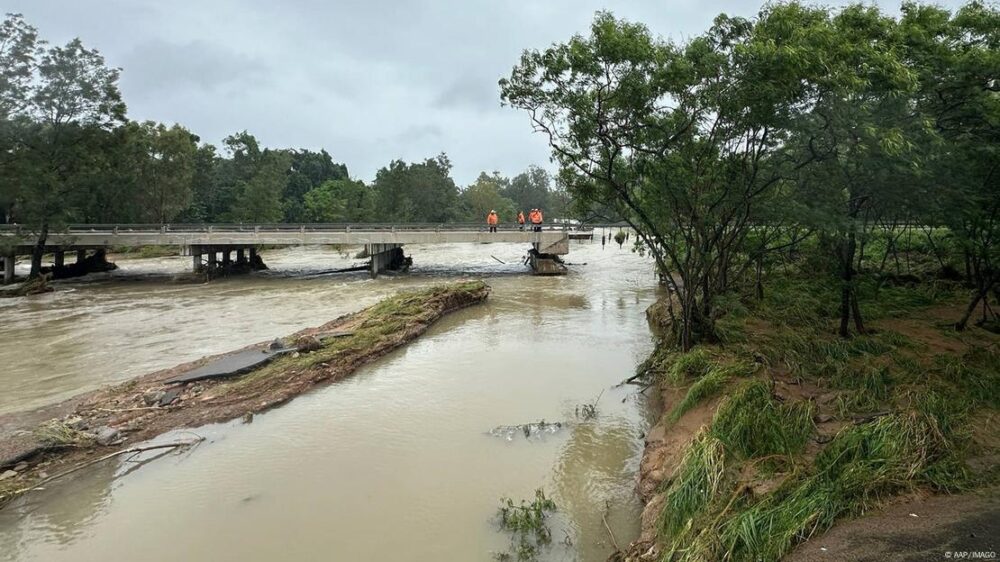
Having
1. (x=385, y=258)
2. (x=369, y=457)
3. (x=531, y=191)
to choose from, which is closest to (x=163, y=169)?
(x=385, y=258)

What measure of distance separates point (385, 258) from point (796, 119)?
27.6m

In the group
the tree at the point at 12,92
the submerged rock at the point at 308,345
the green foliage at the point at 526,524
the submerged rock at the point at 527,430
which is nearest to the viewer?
the green foliage at the point at 526,524

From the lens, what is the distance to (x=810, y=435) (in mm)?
6277

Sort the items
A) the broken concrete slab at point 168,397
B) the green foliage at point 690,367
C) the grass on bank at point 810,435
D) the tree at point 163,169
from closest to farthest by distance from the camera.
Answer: the grass on bank at point 810,435
the green foliage at point 690,367
the broken concrete slab at point 168,397
the tree at point 163,169

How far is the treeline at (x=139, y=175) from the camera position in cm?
2686

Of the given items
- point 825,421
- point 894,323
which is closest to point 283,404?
point 825,421

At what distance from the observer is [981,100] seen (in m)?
8.36

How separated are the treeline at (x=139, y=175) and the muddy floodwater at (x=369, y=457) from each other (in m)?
5.31

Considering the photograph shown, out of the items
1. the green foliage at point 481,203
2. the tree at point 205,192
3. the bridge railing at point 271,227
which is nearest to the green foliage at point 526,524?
the bridge railing at point 271,227

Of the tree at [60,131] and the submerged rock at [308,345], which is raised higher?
the tree at [60,131]

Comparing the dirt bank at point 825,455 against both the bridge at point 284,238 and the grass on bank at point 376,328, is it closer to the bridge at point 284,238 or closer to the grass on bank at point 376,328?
the grass on bank at point 376,328

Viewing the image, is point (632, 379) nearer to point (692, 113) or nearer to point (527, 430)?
point (527, 430)

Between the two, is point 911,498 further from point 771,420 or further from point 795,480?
point 771,420

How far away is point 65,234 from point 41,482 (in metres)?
30.2
